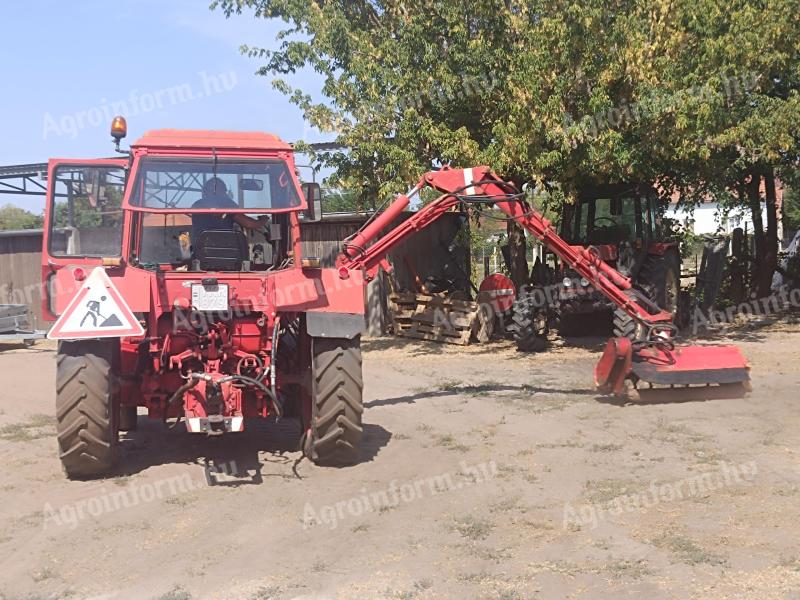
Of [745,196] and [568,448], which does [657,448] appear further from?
[745,196]

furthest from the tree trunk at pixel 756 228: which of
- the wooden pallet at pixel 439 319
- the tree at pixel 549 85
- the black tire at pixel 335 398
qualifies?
the black tire at pixel 335 398

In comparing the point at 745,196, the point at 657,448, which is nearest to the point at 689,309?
the point at 745,196

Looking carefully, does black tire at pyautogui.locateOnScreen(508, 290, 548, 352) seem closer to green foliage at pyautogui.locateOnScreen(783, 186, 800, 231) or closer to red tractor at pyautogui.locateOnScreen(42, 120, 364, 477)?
red tractor at pyautogui.locateOnScreen(42, 120, 364, 477)

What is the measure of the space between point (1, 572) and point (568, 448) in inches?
171

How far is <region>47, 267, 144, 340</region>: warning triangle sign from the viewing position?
Answer: 6.18 m

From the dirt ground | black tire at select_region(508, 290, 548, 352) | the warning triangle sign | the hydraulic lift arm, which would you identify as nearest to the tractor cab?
black tire at select_region(508, 290, 548, 352)

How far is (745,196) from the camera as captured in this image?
18.4 metres

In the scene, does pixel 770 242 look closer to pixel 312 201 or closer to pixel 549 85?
pixel 549 85

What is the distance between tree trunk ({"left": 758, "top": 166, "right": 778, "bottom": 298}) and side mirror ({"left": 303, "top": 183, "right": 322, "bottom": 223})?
13.3m

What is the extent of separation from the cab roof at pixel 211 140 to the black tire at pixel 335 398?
1729 millimetres

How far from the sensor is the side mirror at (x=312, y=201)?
A: 7.16 m

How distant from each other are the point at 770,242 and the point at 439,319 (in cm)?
746

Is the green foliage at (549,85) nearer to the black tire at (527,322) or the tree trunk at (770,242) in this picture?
the black tire at (527,322)

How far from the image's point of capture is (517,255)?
1531cm
